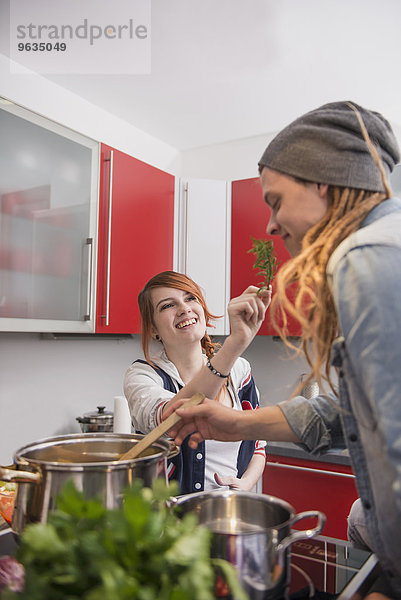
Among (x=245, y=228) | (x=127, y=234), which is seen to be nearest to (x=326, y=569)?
(x=127, y=234)

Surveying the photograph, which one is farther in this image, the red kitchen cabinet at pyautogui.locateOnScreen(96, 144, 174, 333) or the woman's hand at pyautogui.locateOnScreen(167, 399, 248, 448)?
the red kitchen cabinet at pyautogui.locateOnScreen(96, 144, 174, 333)

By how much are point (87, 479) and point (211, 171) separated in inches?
108

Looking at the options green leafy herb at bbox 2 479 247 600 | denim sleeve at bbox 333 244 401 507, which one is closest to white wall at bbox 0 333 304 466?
denim sleeve at bbox 333 244 401 507

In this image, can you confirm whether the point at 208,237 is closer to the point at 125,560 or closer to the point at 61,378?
the point at 61,378

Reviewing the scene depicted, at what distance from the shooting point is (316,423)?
2.90 ft

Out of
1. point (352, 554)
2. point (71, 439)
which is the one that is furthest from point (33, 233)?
point (352, 554)

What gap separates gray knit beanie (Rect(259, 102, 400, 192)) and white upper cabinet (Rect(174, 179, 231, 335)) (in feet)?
6.10

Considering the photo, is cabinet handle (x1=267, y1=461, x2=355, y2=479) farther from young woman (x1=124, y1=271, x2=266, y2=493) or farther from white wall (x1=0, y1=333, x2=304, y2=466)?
young woman (x1=124, y1=271, x2=266, y2=493)

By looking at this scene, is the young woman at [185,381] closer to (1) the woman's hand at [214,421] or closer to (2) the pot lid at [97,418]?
(1) the woman's hand at [214,421]

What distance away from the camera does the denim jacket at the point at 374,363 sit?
58cm

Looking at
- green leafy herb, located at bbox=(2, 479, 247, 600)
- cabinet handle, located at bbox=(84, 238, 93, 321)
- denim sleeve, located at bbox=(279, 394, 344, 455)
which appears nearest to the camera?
green leafy herb, located at bbox=(2, 479, 247, 600)

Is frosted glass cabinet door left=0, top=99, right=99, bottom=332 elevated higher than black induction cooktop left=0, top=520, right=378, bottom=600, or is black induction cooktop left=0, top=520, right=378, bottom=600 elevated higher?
frosted glass cabinet door left=0, top=99, right=99, bottom=332

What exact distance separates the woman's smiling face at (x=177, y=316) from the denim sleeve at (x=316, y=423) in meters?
0.81

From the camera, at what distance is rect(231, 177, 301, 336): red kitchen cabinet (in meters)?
2.60
